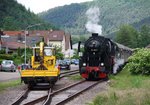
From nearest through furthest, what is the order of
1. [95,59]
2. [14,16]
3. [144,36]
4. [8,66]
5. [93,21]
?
[95,59] < [93,21] < [8,66] < [144,36] < [14,16]

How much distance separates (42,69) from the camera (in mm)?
26062

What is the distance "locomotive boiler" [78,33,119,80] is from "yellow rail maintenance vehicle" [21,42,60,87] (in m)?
6.92

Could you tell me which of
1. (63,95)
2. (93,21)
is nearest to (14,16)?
(93,21)

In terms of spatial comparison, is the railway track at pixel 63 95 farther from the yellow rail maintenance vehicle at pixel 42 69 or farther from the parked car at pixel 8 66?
the parked car at pixel 8 66

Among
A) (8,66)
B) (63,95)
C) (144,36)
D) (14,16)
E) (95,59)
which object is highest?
(14,16)

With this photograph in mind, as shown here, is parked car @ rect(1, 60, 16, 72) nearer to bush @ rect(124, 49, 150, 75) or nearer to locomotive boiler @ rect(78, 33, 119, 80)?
bush @ rect(124, 49, 150, 75)

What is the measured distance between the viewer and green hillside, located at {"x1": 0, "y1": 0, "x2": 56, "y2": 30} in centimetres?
16075

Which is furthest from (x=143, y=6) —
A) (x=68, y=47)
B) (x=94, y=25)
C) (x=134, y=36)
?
(x=94, y=25)

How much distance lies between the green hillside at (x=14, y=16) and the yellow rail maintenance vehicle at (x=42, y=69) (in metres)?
131

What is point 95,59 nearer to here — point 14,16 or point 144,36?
point 144,36

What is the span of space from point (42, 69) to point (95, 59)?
9.07 m

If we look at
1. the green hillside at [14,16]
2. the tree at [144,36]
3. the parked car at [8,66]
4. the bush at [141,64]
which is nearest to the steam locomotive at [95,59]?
the bush at [141,64]

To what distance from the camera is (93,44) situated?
34.3m

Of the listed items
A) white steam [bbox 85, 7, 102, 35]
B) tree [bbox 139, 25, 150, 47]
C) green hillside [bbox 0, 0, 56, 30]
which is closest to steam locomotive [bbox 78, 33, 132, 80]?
white steam [bbox 85, 7, 102, 35]
